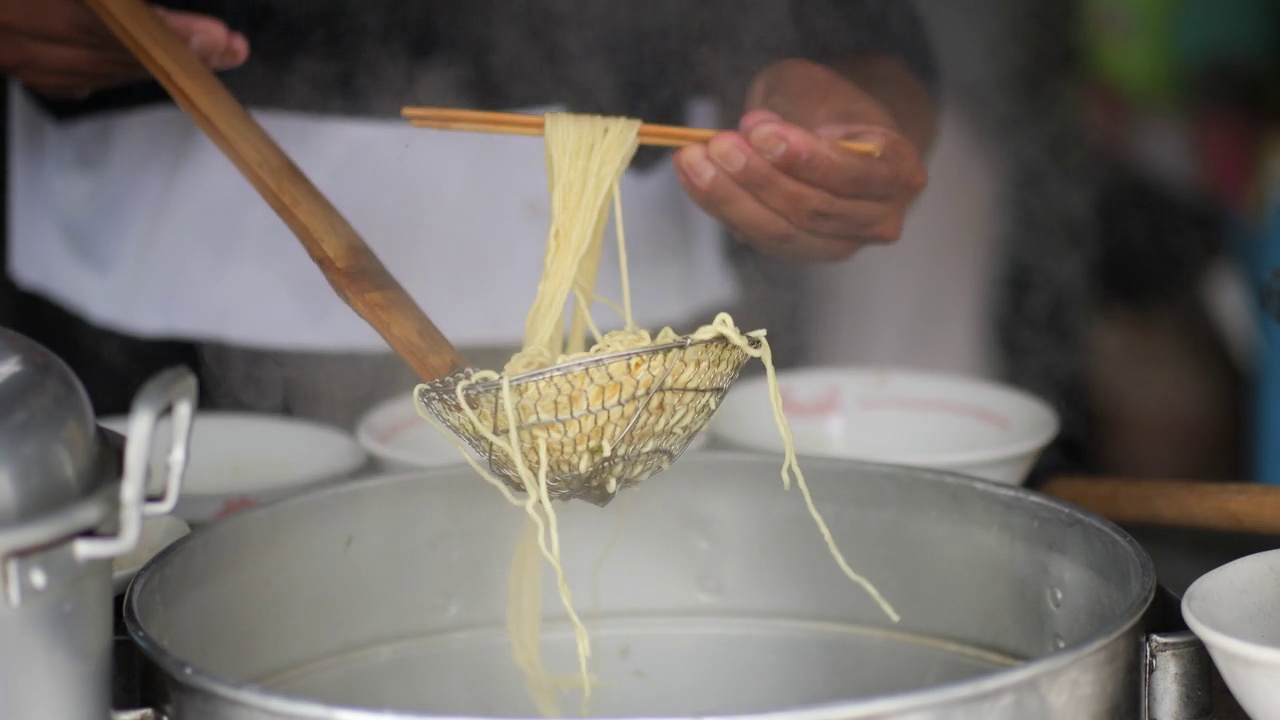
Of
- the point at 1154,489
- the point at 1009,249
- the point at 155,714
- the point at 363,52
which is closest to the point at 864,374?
the point at 1154,489

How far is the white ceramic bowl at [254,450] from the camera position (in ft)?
6.70

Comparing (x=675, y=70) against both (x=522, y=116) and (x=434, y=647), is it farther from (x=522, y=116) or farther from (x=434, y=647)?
(x=434, y=647)

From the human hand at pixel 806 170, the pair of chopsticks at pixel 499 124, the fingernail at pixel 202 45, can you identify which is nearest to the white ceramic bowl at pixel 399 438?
the human hand at pixel 806 170

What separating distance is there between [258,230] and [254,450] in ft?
1.66

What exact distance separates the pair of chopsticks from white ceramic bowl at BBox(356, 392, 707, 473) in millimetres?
488

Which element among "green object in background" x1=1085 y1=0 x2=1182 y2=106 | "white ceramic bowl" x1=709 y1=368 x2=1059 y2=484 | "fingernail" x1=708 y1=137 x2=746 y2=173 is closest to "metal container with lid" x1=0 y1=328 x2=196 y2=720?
"fingernail" x1=708 y1=137 x2=746 y2=173

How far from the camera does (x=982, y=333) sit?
2930 millimetres

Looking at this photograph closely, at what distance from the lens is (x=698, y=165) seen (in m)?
1.77

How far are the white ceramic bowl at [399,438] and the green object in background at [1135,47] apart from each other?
1.40 metres

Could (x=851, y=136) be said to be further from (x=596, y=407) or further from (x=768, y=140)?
(x=596, y=407)

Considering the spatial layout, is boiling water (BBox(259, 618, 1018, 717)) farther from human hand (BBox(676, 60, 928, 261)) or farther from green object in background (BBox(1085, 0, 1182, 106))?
green object in background (BBox(1085, 0, 1182, 106))

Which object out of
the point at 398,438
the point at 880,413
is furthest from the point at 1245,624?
the point at 398,438

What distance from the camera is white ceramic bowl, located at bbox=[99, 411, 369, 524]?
6.70ft

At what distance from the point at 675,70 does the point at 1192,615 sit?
1.59m
